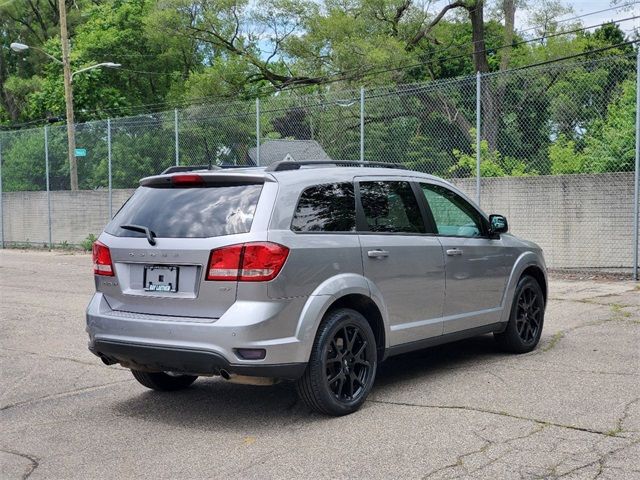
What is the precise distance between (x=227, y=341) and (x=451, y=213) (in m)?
2.70

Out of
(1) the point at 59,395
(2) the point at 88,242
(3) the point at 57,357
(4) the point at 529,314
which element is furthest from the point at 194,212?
(2) the point at 88,242

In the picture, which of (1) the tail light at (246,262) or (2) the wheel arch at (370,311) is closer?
(1) the tail light at (246,262)

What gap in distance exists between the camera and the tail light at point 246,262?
4.94 m

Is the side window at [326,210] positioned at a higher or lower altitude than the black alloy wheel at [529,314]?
higher

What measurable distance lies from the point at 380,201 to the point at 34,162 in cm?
2148

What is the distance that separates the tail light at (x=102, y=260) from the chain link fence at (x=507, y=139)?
28.6 feet

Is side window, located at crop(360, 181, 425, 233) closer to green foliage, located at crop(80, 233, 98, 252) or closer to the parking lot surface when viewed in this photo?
the parking lot surface

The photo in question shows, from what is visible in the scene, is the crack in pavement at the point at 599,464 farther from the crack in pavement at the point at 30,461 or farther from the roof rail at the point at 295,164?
the crack in pavement at the point at 30,461

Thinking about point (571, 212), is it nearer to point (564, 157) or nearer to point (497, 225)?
point (564, 157)

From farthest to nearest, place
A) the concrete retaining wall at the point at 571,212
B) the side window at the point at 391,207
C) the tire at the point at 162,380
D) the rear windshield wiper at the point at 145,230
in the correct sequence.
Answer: the concrete retaining wall at the point at 571,212
the tire at the point at 162,380
the side window at the point at 391,207
the rear windshield wiper at the point at 145,230

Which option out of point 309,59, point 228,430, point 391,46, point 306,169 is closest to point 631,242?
point 306,169

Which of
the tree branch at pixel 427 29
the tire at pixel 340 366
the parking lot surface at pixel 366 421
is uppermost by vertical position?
the tree branch at pixel 427 29

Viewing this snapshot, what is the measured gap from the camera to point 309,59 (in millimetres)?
33625

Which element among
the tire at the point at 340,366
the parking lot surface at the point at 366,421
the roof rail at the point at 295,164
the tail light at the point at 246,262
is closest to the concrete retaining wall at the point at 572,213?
the parking lot surface at the point at 366,421
